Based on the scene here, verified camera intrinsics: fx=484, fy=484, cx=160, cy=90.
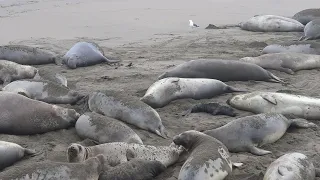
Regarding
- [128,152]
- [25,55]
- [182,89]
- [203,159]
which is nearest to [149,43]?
[25,55]

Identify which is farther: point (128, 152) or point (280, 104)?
point (280, 104)

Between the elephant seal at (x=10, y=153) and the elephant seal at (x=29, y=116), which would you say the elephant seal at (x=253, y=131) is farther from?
the elephant seal at (x=10, y=153)

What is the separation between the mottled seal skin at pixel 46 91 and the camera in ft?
19.4

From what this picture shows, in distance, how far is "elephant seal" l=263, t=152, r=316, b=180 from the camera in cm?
377

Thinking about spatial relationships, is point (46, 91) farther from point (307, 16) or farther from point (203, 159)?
point (307, 16)

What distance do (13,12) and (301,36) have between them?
27.1 ft

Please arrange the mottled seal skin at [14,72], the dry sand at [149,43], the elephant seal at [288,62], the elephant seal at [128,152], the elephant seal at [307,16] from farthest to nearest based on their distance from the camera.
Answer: the elephant seal at [307,16]
the elephant seal at [288,62]
the mottled seal skin at [14,72]
the dry sand at [149,43]
the elephant seal at [128,152]

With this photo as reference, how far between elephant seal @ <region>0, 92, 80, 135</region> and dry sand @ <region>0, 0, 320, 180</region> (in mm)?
111

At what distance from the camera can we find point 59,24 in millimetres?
12422

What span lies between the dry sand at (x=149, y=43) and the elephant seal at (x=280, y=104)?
1.54 ft

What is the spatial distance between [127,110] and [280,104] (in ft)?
6.00

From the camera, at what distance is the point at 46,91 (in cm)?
600

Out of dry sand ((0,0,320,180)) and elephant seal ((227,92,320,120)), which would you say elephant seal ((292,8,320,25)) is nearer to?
dry sand ((0,0,320,180))

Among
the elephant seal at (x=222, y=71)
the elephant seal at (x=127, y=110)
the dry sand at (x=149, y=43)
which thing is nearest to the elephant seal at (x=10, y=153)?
the dry sand at (x=149, y=43)
